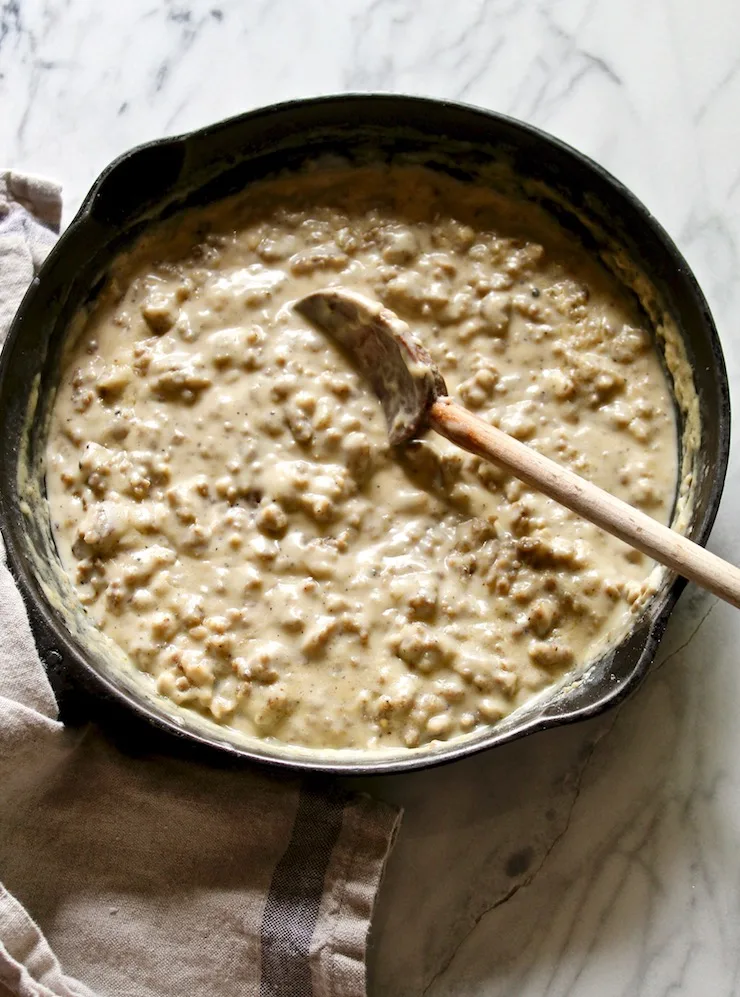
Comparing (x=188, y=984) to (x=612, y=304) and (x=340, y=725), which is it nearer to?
(x=340, y=725)

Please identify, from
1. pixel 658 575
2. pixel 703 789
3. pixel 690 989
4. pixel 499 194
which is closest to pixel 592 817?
pixel 703 789

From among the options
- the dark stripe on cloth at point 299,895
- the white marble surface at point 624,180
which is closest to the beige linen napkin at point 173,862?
the dark stripe on cloth at point 299,895

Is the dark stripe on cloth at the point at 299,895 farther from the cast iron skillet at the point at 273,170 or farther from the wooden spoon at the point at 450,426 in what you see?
the wooden spoon at the point at 450,426

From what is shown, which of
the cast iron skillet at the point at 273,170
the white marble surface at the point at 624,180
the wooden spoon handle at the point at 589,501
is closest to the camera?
the wooden spoon handle at the point at 589,501

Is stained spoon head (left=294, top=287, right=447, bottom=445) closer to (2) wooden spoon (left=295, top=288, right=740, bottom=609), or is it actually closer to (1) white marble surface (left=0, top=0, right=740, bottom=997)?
(2) wooden spoon (left=295, top=288, right=740, bottom=609)

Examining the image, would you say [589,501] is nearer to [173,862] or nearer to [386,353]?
[386,353]

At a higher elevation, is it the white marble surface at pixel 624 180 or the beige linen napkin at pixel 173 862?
the white marble surface at pixel 624 180
